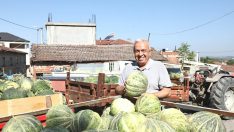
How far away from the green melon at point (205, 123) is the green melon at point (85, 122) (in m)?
0.94

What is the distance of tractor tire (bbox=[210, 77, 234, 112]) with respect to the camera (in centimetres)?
1070

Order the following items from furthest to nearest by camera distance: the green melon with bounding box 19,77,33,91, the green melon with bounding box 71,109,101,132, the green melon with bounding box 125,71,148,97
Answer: the green melon with bounding box 19,77,33,91 → the green melon with bounding box 125,71,148,97 → the green melon with bounding box 71,109,101,132

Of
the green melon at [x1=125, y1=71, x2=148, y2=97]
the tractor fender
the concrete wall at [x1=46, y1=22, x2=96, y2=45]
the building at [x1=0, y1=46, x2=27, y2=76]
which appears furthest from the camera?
the concrete wall at [x1=46, y1=22, x2=96, y2=45]

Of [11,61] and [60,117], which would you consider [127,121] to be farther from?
[11,61]

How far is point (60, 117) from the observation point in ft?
11.5

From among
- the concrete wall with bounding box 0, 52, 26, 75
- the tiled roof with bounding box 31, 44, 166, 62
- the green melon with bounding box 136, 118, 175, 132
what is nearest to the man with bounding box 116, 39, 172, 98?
the green melon with bounding box 136, 118, 175, 132

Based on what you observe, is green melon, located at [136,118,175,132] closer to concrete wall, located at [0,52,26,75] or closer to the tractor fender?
the tractor fender

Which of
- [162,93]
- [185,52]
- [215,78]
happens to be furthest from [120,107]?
[185,52]

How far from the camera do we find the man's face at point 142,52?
486 centimetres

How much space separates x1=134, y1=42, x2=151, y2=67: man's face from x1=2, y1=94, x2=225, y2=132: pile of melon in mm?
1280

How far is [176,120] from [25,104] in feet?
10.9

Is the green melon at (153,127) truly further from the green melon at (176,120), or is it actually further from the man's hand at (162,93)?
the man's hand at (162,93)

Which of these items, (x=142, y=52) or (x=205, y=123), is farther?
(x=142, y=52)

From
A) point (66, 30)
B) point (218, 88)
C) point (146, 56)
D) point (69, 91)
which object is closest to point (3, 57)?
point (66, 30)
